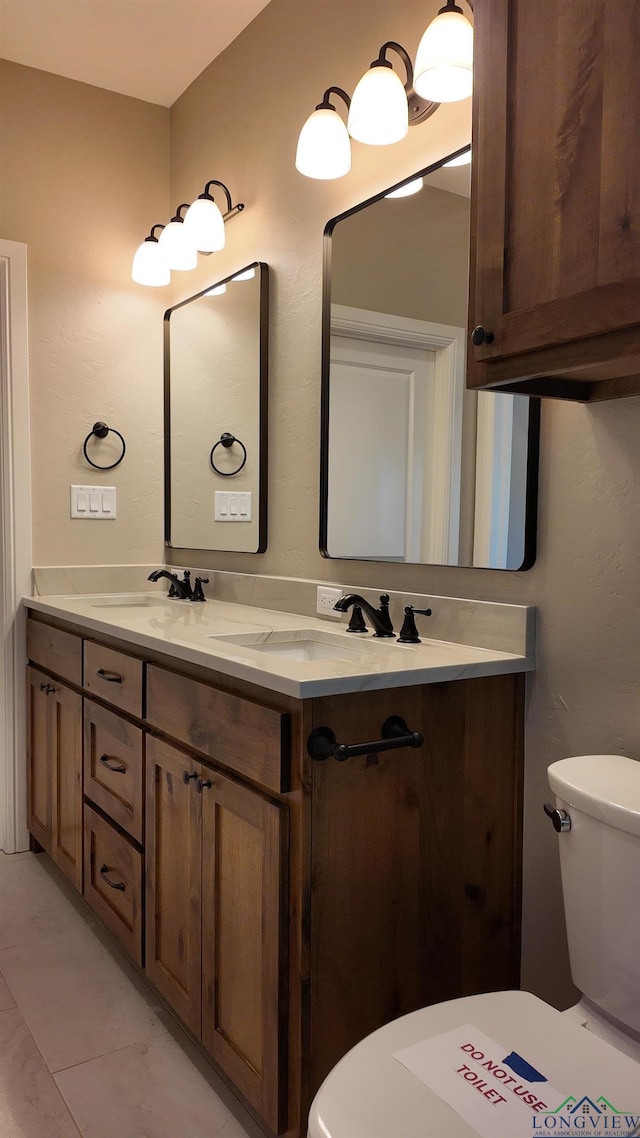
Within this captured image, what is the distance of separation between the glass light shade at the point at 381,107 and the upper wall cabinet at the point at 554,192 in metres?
0.51

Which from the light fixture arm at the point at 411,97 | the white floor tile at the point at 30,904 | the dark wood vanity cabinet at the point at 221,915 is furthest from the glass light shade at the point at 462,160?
the white floor tile at the point at 30,904

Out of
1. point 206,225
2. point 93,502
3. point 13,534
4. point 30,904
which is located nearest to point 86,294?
point 206,225

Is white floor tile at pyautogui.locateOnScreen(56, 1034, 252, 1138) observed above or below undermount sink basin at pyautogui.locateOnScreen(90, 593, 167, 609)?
below

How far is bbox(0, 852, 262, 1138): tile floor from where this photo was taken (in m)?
1.48

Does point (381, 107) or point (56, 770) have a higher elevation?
point (381, 107)

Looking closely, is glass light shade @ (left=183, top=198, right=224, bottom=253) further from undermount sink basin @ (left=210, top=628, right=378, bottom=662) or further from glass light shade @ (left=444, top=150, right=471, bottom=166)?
undermount sink basin @ (left=210, top=628, right=378, bottom=662)

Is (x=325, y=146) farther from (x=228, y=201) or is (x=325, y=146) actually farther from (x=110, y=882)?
(x=110, y=882)

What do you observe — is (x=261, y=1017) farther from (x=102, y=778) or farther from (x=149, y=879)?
(x=102, y=778)

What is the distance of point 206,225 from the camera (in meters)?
2.36

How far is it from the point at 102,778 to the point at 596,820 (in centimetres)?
130

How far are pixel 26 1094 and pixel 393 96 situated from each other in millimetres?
2115

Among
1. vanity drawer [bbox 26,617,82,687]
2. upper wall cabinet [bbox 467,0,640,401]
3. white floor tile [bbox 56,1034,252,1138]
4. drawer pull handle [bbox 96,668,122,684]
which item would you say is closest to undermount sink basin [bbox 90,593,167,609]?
vanity drawer [bbox 26,617,82,687]

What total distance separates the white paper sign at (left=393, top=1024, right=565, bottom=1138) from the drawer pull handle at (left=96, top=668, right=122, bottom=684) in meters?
1.14

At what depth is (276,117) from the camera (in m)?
2.28
